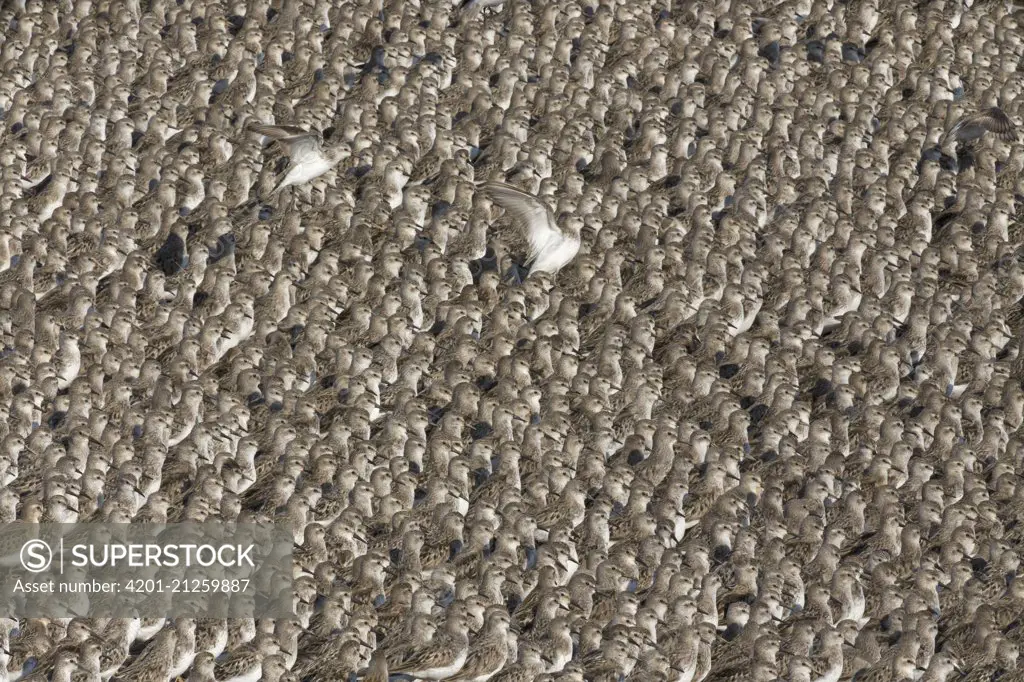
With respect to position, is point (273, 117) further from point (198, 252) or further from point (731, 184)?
point (731, 184)

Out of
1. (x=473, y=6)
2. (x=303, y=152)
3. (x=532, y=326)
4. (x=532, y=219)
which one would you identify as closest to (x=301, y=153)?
(x=303, y=152)

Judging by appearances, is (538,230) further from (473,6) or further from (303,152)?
(473,6)

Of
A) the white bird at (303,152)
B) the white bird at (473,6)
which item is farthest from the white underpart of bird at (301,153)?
the white bird at (473,6)

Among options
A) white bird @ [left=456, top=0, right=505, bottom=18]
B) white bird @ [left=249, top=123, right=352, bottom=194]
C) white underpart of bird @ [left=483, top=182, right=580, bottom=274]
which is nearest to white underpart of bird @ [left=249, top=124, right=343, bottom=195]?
white bird @ [left=249, top=123, right=352, bottom=194]

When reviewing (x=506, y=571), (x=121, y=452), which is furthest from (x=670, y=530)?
(x=121, y=452)

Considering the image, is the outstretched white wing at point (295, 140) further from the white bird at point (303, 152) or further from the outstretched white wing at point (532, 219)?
the outstretched white wing at point (532, 219)

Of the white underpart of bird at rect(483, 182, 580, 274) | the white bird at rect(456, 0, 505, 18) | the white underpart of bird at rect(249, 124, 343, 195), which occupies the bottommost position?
the white underpart of bird at rect(249, 124, 343, 195)

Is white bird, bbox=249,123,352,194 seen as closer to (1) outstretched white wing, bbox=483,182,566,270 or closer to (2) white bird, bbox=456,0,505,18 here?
(1) outstretched white wing, bbox=483,182,566,270
